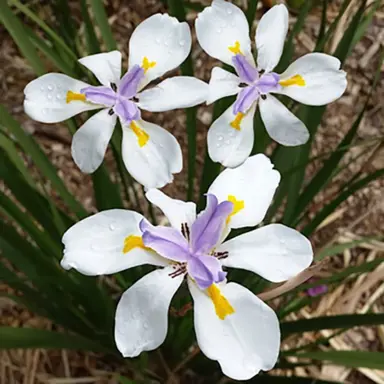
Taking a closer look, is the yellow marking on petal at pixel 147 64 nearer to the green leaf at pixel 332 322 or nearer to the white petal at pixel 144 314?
the white petal at pixel 144 314

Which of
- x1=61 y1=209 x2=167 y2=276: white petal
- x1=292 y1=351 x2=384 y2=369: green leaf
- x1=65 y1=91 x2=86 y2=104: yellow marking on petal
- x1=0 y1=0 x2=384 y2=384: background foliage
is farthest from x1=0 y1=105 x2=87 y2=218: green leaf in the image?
x1=292 y1=351 x2=384 y2=369: green leaf

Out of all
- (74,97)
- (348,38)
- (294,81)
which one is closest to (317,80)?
(294,81)

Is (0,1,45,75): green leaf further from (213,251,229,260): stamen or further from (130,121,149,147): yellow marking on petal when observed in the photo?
(213,251,229,260): stamen

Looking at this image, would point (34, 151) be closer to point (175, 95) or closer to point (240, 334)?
point (175, 95)

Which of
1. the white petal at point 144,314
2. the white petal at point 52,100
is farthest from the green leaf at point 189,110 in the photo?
the white petal at point 144,314

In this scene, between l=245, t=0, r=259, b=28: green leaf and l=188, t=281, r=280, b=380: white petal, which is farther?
l=245, t=0, r=259, b=28: green leaf

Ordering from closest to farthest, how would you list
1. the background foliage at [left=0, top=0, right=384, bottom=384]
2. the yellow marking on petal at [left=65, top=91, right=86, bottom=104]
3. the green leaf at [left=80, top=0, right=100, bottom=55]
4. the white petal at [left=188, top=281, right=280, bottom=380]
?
1. the white petal at [left=188, top=281, right=280, bottom=380]
2. the yellow marking on petal at [left=65, top=91, right=86, bottom=104]
3. the background foliage at [left=0, top=0, right=384, bottom=384]
4. the green leaf at [left=80, top=0, right=100, bottom=55]

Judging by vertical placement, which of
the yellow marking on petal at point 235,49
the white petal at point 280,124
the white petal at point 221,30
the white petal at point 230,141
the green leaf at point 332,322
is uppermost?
the white petal at point 221,30
